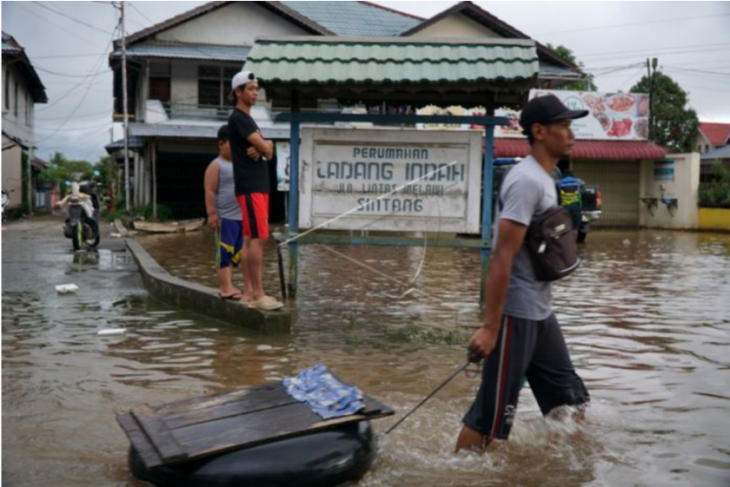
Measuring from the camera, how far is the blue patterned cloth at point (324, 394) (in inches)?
162

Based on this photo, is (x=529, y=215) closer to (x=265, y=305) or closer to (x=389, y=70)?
(x=265, y=305)

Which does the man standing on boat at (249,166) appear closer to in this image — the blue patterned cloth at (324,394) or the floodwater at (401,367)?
the floodwater at (401,367)

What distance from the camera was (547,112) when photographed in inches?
164

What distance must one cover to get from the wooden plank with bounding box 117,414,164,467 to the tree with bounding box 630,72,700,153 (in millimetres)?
46442

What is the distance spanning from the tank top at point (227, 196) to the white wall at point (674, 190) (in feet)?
81.6

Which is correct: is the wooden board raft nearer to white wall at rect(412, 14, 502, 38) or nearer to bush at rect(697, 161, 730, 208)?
bush at rect(697, 161, 730, 208)

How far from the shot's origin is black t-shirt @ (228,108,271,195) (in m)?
7.37

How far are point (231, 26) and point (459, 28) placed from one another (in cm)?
866

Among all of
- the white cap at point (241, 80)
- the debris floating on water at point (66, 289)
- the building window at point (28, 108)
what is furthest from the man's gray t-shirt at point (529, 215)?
the building window at point (28, 108)

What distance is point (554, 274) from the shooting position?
4.06 meters

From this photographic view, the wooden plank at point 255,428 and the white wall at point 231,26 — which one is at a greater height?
the white wall at point 231,26

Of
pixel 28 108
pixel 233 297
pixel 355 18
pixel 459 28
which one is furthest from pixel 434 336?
pixel 28 108

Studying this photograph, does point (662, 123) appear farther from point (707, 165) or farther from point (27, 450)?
point (27, 450)

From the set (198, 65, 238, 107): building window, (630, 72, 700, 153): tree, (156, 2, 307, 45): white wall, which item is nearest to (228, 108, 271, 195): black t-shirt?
(198, 65, 238, 107): building window
